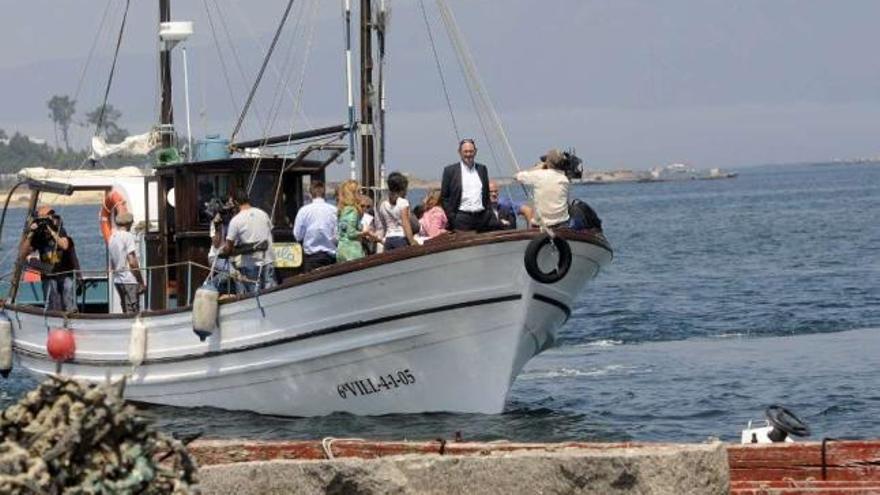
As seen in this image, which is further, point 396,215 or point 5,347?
point 5,347

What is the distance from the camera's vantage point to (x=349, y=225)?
18000 mm

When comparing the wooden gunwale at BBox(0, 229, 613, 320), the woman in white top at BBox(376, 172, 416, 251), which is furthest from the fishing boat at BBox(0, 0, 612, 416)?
the woman in white top at BBox(376, 172, 416, 251)

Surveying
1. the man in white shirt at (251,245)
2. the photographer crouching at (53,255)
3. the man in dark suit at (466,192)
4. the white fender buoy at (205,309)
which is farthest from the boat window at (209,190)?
the man in dark suit at (466,192)

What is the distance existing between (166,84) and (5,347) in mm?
7433

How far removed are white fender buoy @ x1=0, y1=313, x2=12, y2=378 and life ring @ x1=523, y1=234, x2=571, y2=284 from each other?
751 centimetres

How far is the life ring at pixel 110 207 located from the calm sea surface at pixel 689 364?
9.13 ft

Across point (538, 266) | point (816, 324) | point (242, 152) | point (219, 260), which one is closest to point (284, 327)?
point (219, 260)

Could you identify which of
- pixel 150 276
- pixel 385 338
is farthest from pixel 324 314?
pixel 150 276

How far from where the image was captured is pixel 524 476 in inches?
344

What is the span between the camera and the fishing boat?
17281 mm

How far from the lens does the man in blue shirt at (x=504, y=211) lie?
17.4 metres

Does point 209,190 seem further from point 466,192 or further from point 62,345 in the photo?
point 466,192

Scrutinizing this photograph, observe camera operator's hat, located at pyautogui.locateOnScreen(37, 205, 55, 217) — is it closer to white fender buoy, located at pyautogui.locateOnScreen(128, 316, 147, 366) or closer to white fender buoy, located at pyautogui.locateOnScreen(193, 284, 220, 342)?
white fender buoy, located at pyautogui.locateOnScreen(128, 316, 147, 366)

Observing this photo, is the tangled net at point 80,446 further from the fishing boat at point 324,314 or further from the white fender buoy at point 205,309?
the white fender buoy at point 205,309
